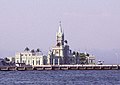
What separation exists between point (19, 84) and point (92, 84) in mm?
12169

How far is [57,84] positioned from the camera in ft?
361

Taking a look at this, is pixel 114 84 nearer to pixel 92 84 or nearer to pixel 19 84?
pixel 92 84

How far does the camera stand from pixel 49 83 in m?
115

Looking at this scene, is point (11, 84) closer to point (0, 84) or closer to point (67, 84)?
point (0, 84)

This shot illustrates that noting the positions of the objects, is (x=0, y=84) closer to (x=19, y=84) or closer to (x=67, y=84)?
(x=19, y=84)

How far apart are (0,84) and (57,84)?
923 centimetres

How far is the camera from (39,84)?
111125mm

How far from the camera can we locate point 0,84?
359 ft

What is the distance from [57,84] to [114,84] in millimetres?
9274

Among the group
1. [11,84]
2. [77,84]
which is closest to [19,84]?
[11,84]

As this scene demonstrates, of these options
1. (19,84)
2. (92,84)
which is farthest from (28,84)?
(92,84)

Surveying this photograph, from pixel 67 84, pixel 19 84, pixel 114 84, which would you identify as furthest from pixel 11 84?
pixel 114 84

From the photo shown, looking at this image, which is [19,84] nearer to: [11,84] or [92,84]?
[11,84]

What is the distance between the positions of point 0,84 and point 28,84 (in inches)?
186
